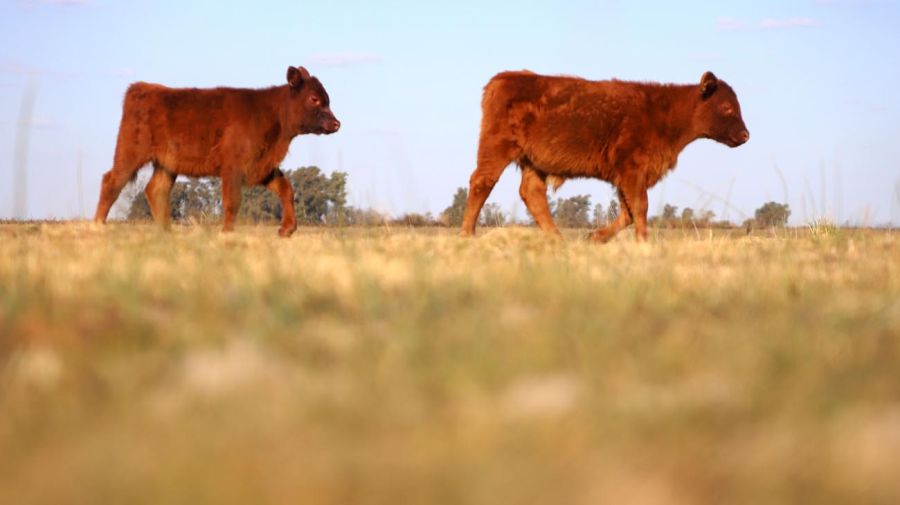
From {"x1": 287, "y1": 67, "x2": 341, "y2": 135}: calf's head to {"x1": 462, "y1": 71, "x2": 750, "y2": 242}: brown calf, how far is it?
2.19 meters

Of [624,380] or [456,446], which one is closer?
[456,446]

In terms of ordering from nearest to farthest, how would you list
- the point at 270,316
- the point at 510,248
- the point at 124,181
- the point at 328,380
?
the point at 328,380 < the point at 270,316 < the point at 510,248 < the point at 124,181

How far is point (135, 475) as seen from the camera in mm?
1972

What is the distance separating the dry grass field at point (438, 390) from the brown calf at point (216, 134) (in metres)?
7.22

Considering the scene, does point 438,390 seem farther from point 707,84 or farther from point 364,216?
point 707,84

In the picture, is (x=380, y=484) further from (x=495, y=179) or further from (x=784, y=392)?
(x=495, y=179)

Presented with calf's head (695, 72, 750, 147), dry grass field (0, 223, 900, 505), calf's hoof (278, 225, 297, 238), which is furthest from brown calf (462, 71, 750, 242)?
dry grass field (0, 223, 900, 505)

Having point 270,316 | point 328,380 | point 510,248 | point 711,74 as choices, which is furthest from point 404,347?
point 711,74

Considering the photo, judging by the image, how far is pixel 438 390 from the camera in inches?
107

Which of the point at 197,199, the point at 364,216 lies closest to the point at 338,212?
the point at 364,216

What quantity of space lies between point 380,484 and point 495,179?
988 cm

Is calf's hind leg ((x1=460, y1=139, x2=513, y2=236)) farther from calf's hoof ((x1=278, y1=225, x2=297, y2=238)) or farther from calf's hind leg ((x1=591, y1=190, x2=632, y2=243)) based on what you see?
calf's hoof ((x1=278, y1=225, x2=297, y2=238))

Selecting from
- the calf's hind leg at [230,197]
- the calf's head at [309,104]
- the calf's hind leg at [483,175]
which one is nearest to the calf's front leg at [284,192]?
the calf's hind leg at [230,197]

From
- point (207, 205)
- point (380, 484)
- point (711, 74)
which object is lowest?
point (380, 484)
